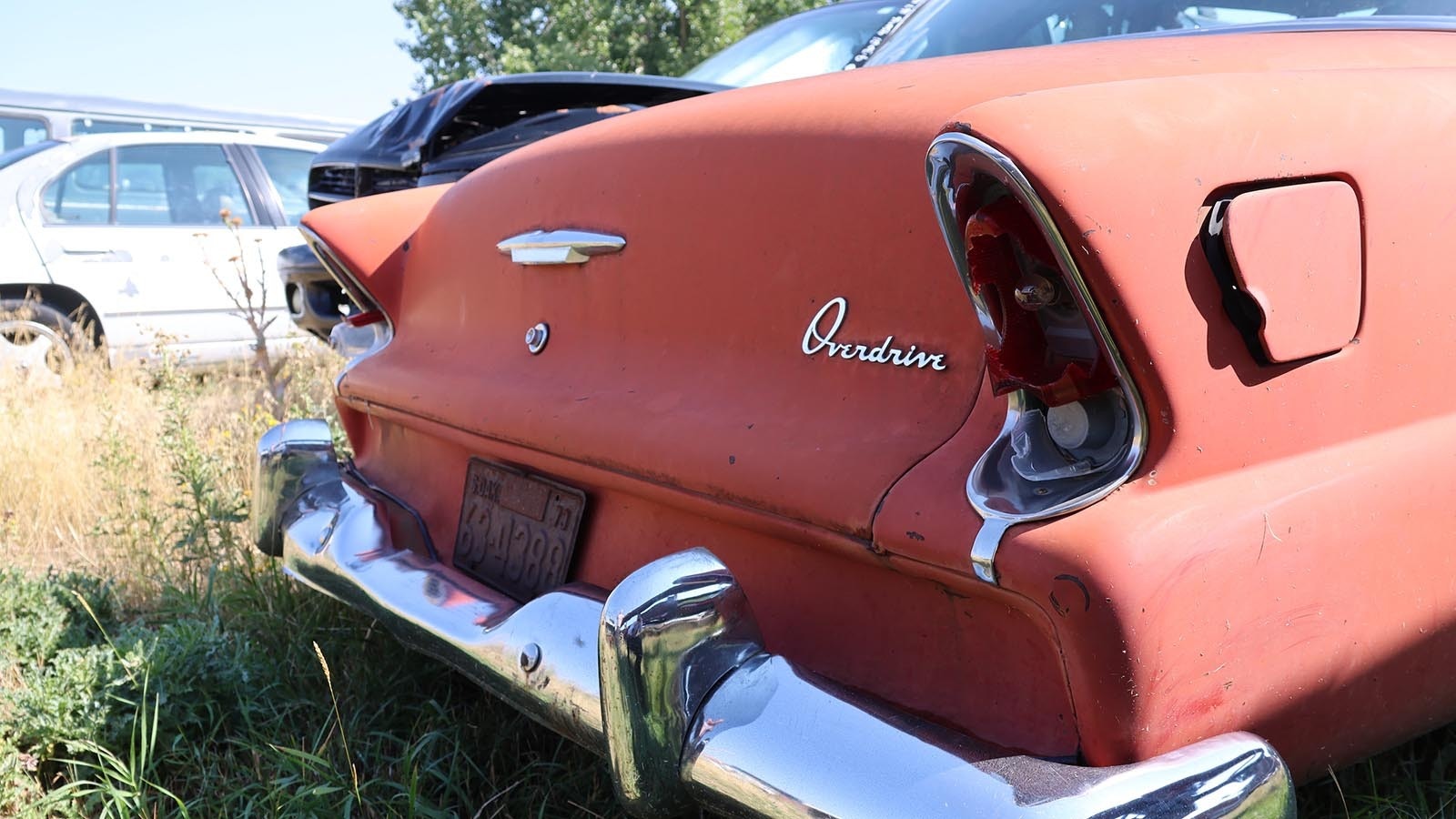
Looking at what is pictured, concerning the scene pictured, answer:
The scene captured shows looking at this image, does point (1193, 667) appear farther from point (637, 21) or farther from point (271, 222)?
point (637, 21)

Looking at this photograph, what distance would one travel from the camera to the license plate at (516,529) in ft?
6.44

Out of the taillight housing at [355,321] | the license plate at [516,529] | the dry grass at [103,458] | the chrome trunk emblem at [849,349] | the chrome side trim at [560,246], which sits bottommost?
the dry grass at [103,458]

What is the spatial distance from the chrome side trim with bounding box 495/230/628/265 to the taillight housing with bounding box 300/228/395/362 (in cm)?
58

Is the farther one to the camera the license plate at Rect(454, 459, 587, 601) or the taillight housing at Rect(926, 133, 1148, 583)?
the license plate at Rect(454, 459, 587, 601)

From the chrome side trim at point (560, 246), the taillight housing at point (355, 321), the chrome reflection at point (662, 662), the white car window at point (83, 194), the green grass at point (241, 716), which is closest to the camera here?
the chrome reflection at point (662, 662)

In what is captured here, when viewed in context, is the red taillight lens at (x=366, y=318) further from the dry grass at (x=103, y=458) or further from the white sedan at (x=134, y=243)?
the white sedan at (x=134, y=243)

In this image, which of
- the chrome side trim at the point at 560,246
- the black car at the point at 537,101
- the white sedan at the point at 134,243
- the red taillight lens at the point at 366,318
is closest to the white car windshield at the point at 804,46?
the black car at the point at 537,101

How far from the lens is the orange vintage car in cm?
121

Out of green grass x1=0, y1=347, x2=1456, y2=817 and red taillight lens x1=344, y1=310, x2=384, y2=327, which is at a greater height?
red taillight lens x1=344, y1=310, x2=384, y2=327

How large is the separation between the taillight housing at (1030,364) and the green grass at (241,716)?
78 cm

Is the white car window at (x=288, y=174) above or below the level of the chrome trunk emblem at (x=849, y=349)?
below

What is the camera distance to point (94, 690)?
2.44 metres

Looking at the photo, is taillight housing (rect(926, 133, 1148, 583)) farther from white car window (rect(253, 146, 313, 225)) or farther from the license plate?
white car window (rect(253, 146, 313, 225))

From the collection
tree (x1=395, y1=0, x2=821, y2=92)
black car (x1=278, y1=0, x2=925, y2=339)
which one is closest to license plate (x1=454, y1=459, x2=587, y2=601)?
black car (x1=278, y1=0, x2=925, y2=339)
